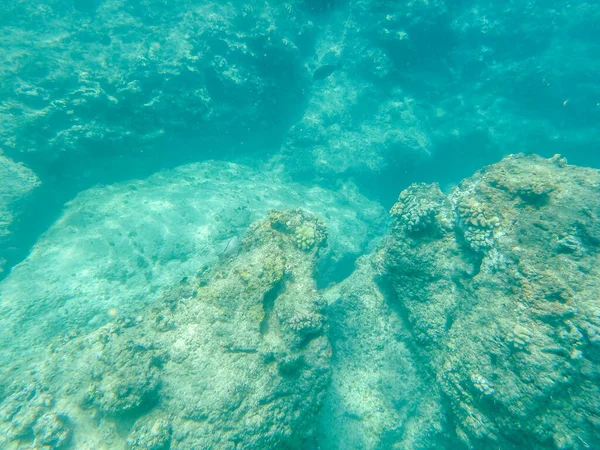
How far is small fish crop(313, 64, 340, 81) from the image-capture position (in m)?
15.5

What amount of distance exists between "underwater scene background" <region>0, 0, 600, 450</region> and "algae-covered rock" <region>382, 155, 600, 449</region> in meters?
0.03

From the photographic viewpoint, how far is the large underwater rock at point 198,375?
443 cm

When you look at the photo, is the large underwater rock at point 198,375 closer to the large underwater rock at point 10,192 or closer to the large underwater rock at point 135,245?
the large underwater rock at point 135,245

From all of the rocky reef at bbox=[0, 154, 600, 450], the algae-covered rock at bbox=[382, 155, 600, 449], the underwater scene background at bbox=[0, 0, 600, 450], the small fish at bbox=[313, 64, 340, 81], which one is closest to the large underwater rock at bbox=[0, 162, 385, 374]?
the underwater scene background at bbox=[0, 0, 600, 450]

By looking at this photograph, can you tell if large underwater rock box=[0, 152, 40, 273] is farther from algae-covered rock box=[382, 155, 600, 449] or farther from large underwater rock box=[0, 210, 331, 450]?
algae-covered rock box=[382, 155, 600, 449]

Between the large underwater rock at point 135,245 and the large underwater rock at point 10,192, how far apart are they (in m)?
0.83

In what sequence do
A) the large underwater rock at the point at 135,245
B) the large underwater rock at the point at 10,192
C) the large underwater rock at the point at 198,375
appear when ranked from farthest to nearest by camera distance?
the large underwater rock at the point at 10,192, the large underwater rock at the point at 135,245, the large underwater rock at the point at 198,375

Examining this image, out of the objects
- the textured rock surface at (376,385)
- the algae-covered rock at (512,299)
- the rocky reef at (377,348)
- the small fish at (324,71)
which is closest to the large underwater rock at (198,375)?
the rocky reef at (377,348)

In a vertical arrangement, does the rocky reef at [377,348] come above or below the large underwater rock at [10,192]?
below

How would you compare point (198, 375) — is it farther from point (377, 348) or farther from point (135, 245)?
point (135, 245)

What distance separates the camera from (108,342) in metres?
5.88

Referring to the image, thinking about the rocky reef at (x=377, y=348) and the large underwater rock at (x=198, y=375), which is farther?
the large underwater rock at (x=198, y=375)

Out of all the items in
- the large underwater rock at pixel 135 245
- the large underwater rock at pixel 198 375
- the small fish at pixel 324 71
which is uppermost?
the small fish at pixel 324 71

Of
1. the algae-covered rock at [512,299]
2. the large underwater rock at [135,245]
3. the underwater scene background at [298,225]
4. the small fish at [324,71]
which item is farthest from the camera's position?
the small fish at [324,71]
